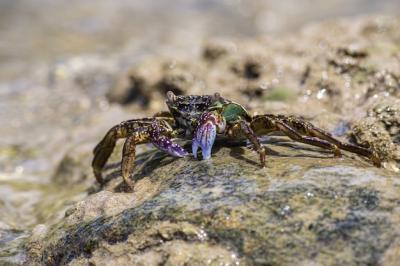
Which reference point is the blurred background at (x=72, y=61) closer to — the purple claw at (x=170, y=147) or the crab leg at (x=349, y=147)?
the purple claw at (x=170, y=147)

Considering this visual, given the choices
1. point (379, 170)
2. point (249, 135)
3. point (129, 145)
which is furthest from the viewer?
point (129, 145)

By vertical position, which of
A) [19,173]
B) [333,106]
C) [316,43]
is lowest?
[19,173]

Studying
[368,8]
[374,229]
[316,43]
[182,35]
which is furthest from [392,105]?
[368,8]

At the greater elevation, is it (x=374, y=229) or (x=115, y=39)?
(x=115, y=39)

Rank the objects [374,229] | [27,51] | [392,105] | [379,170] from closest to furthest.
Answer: [374,229] → [379,170] → [392,105] → [27,51]

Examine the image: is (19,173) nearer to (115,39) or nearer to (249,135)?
(249,135)

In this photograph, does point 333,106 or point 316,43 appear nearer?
point 333,106
